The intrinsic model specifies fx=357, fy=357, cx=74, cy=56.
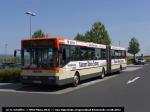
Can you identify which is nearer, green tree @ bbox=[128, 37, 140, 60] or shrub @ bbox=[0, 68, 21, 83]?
shrub @ bbox=[0, 68, 21, 83]

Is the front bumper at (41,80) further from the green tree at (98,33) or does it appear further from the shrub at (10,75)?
the green tree at (98,33)

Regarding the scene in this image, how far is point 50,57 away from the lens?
743 inches

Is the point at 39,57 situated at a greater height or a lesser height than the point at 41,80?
greater

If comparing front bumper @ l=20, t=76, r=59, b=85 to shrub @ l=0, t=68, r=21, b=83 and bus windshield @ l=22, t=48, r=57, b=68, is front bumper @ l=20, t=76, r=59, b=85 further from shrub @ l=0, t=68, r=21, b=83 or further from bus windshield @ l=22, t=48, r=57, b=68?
shrub @ l=0, t=68, r=21, b=83

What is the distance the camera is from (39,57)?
19234mm

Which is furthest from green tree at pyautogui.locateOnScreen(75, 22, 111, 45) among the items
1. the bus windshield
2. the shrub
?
the bus windshield

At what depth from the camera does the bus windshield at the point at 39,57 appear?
61.7 feet

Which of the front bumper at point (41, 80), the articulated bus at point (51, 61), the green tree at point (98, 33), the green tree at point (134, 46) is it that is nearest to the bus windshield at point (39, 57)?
the articulated bus at point (51, 61)

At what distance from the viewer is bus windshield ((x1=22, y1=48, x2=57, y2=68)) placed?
18797mm

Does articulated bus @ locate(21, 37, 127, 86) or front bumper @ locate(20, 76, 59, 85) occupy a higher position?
articulated bus @ locate(21, 37, 127, 86)

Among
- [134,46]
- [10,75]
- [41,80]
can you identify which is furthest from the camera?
[134,46]

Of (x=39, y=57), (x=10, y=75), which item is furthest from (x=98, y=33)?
(x=39, y=57)

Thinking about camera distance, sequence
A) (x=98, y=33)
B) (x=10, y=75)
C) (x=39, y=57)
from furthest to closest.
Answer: (x=98, y=33) → (x=10, y=75) → (x=39, y=57)

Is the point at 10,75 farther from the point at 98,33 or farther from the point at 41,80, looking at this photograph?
the point at 98,33
